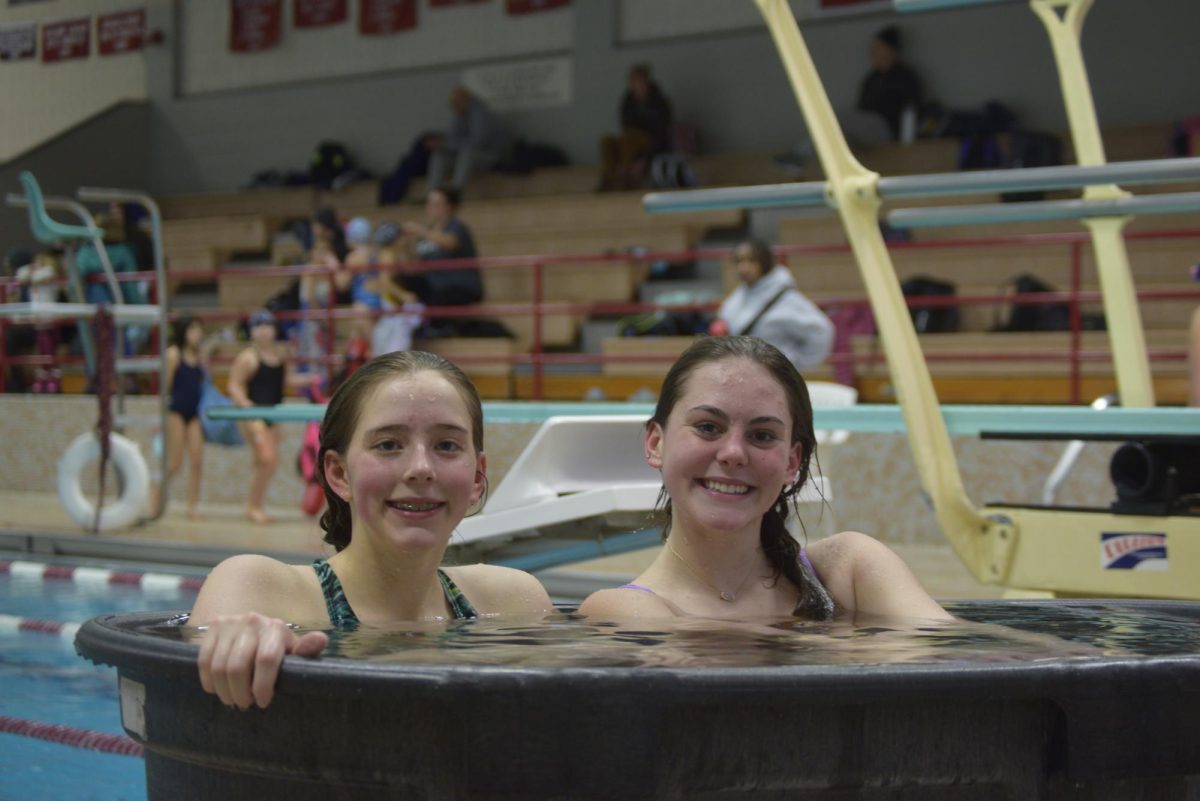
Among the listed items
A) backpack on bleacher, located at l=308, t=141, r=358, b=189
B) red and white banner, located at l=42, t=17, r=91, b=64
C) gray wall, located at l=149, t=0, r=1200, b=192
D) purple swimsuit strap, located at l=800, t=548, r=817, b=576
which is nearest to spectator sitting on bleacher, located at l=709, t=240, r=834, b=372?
purple swimsuit strap, located at l=800, t=548, r=817, b=576

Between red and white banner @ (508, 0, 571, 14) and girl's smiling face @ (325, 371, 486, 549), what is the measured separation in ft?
44.0

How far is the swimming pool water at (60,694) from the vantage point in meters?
3.49

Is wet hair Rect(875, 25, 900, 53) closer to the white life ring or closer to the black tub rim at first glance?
the white life ring

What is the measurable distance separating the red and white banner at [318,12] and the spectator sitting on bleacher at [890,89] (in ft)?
21.3

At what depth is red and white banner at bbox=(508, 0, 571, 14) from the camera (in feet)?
49.2

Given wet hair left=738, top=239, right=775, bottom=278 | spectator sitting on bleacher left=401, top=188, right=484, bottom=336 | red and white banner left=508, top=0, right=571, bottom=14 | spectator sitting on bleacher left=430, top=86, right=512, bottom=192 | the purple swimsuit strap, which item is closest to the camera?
the purple swimsuit strap

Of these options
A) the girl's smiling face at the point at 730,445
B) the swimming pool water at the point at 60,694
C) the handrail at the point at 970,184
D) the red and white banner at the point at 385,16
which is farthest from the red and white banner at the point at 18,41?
the girl's smiling face at the point at 730,445

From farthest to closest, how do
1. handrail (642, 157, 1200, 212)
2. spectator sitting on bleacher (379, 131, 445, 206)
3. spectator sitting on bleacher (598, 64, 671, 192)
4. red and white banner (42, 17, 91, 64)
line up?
red and white banner (42, 17, 91, 64), spectator sitting on bleacher (379, 131, 445, 206), spectator sitting on bleacher (598, 64, 671, 192), handrail (642, 157, 1200, 212)

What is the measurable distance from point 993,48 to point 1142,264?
2994 mm

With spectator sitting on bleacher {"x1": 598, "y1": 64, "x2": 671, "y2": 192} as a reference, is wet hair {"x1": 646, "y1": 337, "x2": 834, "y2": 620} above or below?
below

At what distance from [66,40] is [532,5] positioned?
5.99 metres

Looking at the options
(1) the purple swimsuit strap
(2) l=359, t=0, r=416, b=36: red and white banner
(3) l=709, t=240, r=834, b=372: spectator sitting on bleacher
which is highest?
(2) l=359, t=0, r=416, b=36: red and white banner

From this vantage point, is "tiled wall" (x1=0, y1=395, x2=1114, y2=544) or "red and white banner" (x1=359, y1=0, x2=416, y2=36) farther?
"red and white banner" (x1=359, y1=0, x2=416, y2=36)

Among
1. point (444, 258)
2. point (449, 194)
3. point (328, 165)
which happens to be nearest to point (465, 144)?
point (328, 165)
